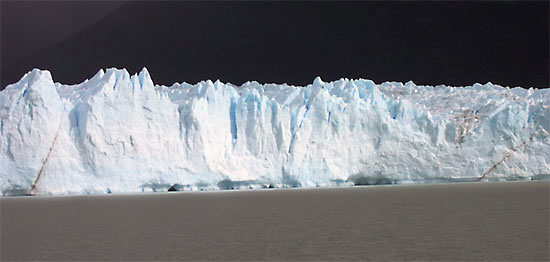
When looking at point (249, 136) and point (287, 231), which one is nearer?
point (287, 231)

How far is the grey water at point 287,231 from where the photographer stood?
6105 millimetres

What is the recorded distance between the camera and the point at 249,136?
56.9 feet

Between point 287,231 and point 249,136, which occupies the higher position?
point 249,136

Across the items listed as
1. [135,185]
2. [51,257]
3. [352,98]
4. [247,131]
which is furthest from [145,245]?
[352,98]

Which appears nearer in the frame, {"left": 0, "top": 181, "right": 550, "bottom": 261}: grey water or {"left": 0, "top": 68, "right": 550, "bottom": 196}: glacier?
{"left": 0, "top": 181, "right": 550, "bottom": 261}: grey water

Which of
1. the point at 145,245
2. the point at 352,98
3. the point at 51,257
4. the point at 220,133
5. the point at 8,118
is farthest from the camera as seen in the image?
the point at 352,98

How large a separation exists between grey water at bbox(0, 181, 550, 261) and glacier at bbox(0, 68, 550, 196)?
3.63 m

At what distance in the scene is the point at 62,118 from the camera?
1560 centimetres

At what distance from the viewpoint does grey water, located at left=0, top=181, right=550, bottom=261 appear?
611 cm

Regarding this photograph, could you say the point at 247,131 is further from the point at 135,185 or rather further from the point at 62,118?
the point at 62,118

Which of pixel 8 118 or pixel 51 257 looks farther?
pixel 8 118

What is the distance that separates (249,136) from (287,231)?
9.76 meters

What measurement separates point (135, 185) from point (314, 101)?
17.9 feet

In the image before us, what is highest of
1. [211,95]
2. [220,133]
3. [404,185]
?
[211,95]
